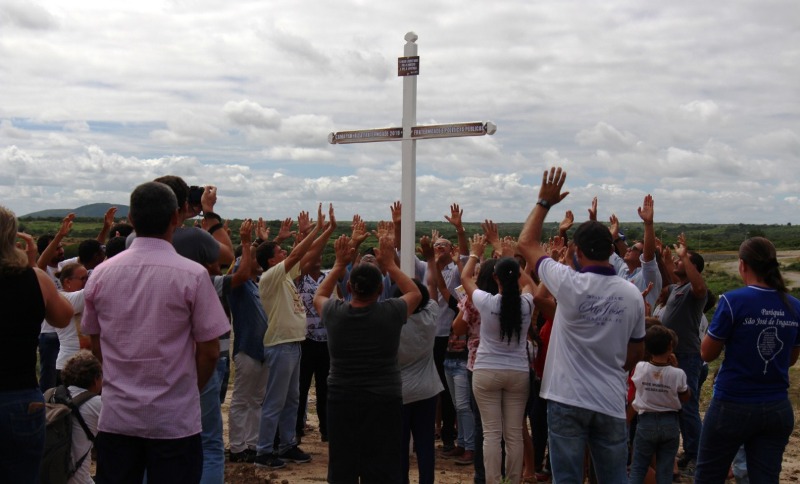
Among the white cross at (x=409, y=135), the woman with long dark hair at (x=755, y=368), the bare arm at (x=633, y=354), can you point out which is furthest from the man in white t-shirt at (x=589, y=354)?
the white cross at (x=409, y=135)

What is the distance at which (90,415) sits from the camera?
482cm

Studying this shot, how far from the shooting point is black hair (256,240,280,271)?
7203 mm

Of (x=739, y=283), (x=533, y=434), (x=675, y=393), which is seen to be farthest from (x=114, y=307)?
(x=739, y=283)

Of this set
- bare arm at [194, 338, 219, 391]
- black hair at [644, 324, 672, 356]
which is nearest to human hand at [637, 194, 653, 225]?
black hair at [644, 324, 672, 356]

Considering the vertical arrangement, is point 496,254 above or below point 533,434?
above

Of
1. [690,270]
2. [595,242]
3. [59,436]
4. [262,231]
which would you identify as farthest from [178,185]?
[690,270]

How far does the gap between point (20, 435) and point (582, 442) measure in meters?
3.04

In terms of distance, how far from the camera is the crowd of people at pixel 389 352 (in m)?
3.54

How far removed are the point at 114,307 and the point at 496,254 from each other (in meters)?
3.33

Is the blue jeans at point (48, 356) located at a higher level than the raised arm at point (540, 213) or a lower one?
lower

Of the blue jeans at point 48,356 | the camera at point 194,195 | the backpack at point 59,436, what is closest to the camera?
the backpack at point 59,436

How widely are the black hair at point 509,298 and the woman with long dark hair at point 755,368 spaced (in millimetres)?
1421

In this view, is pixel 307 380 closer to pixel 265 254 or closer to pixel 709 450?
pixel 265 254

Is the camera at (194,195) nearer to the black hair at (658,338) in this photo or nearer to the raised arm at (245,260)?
the raised arm at (245,260)
